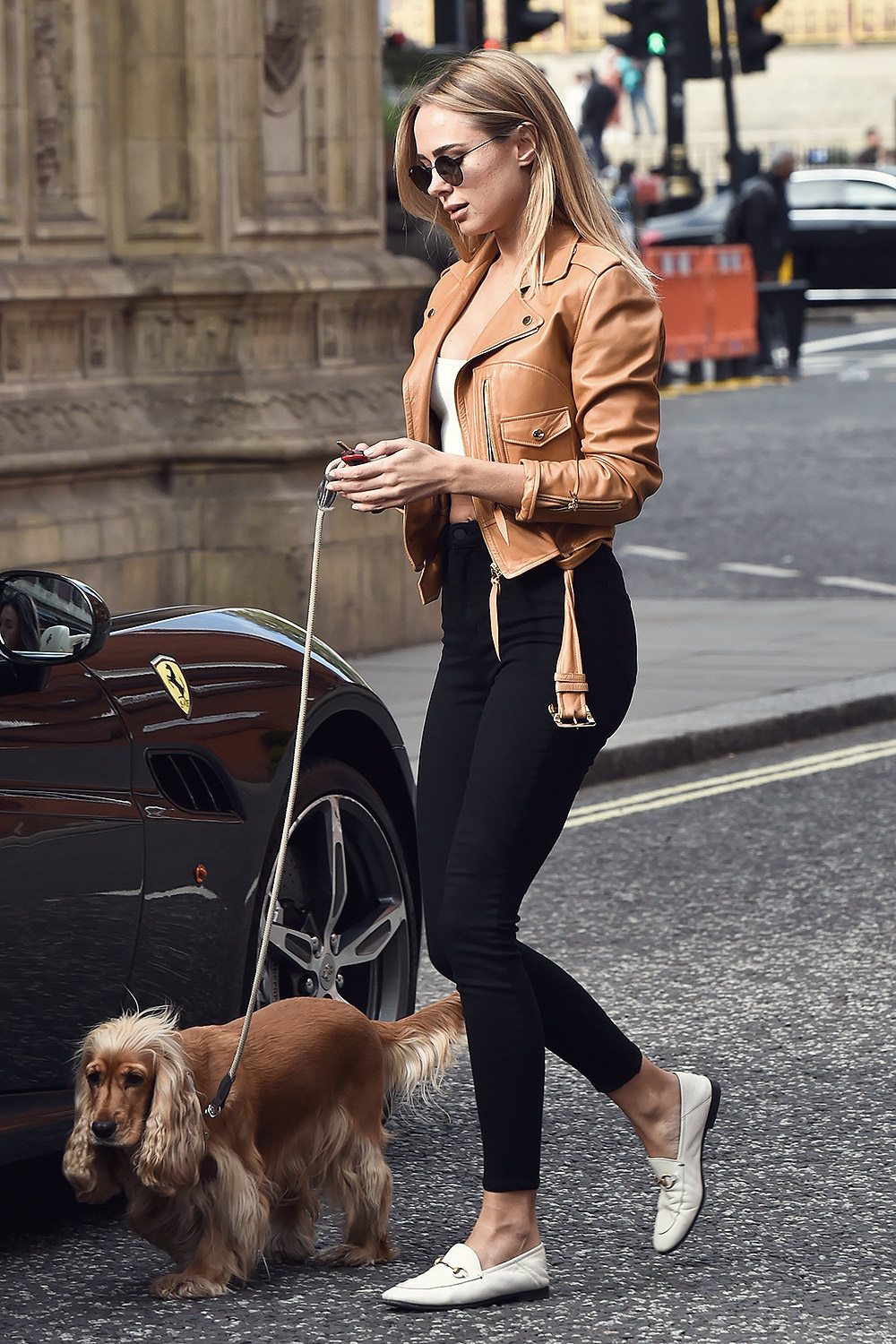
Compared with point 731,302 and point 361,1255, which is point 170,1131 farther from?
point 731,302

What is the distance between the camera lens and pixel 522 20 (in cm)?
1906

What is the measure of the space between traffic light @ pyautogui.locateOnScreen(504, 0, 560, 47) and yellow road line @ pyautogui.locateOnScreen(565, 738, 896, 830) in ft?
33.2

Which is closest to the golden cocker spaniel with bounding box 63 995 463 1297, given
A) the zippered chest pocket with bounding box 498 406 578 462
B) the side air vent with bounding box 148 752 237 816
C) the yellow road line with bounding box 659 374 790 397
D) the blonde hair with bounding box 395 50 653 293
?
the side air vent with bounding box 148 752 237 816

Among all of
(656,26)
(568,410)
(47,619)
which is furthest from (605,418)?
(656,26)

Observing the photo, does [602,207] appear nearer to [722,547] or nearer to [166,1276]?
[166,1276]

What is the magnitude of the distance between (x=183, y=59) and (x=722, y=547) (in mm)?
5438

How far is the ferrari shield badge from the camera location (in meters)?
4.58

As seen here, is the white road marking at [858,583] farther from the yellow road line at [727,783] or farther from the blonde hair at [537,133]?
the blonde hair at [537,133]

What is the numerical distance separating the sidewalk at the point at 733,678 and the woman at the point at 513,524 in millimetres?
5208

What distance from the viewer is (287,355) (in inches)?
462

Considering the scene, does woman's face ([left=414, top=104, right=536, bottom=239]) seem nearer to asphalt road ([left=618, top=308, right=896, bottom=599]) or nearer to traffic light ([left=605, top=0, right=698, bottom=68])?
asphalt road ([left=618, top=308, right=896, bottom=599])

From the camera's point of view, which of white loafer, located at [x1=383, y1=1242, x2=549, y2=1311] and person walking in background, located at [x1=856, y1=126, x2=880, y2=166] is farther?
person walking in background, located at [x1=856, y1=126, x2=880, y2=166]

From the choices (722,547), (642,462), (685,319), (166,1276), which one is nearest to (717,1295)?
(166,1276)

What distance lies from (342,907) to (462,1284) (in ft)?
3.84
